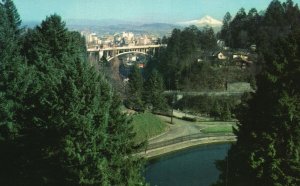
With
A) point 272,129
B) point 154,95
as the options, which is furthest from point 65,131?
point 154,95

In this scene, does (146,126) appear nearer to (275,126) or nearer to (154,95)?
(154,95)

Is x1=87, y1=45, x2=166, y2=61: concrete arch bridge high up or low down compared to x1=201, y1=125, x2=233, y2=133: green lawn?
up

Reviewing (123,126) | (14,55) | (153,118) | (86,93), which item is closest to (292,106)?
(123,126)

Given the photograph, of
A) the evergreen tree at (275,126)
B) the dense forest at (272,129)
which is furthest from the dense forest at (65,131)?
the evergreen tree at (275,126)

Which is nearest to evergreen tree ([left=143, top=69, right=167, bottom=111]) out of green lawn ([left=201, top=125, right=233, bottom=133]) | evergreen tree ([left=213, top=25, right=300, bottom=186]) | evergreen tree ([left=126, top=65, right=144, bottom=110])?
evergreen tree ([left=126, top=65, right=144, bottom=110])

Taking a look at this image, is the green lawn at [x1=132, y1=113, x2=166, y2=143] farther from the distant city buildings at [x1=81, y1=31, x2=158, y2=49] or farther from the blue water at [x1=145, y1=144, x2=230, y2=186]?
the distant city buildings at [x1=81, y1=31, x2=158, y2=49]

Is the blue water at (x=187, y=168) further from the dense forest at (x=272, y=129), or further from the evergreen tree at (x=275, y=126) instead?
the evergreen tree at (x=275, y=126)
